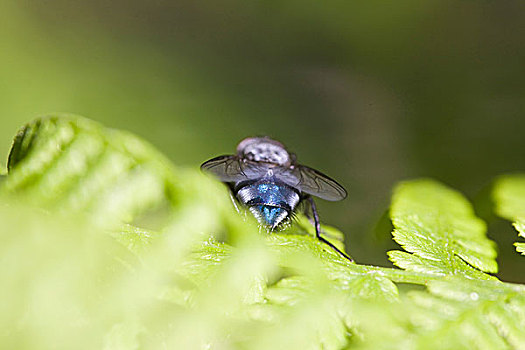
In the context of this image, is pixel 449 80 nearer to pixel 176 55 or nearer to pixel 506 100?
pixel 506 100

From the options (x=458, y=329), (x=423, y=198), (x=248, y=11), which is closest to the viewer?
(x=458, y=329)

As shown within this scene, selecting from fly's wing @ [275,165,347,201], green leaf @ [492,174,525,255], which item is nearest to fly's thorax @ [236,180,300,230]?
fly's wing @ [275,165,347,201]

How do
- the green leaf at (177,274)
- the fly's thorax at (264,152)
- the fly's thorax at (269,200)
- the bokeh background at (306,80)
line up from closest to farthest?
the green leaf at (177,274), the fly's thorax at (269,200), the fly's thorax at (264,152), the bokeh background at (306,80)

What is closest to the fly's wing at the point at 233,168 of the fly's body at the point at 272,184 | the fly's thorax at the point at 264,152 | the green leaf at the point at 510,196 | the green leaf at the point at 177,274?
the fly's body at the point at 272,184

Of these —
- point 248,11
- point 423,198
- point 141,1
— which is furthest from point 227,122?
point 423,198

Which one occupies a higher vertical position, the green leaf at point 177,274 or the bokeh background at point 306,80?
the bokeh background at point 306,80

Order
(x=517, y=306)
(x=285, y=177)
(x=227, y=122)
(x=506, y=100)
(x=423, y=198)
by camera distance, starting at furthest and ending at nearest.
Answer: (x=506, y=100), (x=227, y=122), (x=423, y=198), (x=285, y=177), (x=517, y=306)

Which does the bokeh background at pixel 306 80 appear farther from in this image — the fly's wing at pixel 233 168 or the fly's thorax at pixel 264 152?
the fly's wing at pixel 233 168
